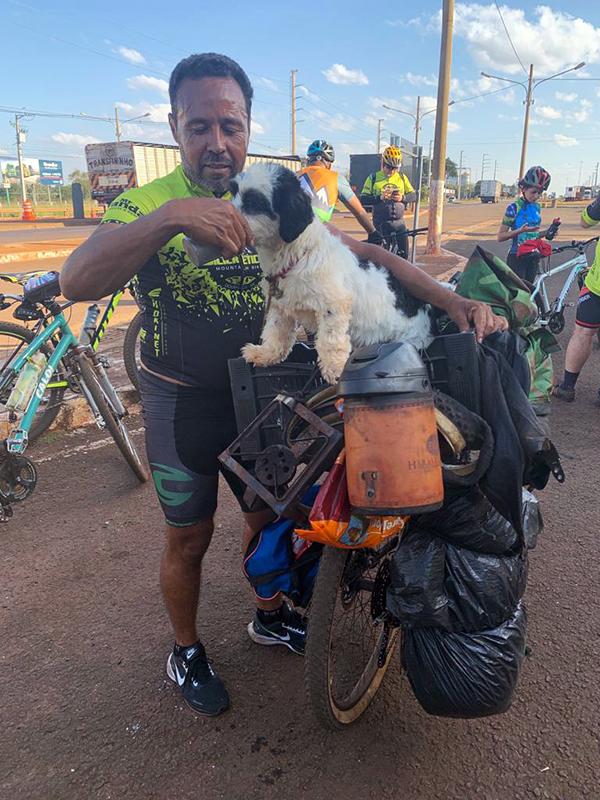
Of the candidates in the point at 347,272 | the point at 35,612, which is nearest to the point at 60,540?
the point at 35,612

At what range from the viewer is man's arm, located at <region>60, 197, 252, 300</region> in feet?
5.16

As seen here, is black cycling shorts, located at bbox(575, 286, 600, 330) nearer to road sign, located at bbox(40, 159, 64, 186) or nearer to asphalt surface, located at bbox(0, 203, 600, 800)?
asphalt surface, located at bbox(0, 203, 600, 800)

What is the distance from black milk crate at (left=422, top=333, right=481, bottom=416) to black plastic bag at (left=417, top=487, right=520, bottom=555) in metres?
0.28

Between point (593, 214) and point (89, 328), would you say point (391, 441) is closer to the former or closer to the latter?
point (89, 328)

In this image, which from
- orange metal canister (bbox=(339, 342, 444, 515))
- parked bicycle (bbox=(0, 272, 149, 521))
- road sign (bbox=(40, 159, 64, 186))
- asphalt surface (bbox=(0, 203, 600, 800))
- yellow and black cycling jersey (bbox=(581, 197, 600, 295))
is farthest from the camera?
road sign (bbox=(40, 159, 64, 186))

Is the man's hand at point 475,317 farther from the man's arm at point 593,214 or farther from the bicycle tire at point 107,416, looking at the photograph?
the man's arm at point 593,214

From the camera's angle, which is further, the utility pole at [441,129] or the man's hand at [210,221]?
the utility pole at [441,129]

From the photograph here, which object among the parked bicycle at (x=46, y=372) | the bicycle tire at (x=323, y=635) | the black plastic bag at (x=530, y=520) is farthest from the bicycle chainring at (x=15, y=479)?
the black plastic bag at (x=530, y=520)

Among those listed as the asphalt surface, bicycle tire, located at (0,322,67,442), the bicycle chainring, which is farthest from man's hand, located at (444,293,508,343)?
bicycle tire, located at (0,322,67,442)

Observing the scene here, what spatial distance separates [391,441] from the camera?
4.50ft

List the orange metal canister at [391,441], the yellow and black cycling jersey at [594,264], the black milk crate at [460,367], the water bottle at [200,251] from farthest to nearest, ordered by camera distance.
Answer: the yellow and black cycling jersey at [594,264] → the black milk crate at [460,367] → the water bottle at [200,251] → the orange metal canister at [391,441]

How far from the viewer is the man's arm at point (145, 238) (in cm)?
157

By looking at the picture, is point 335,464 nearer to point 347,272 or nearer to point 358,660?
point 347,272

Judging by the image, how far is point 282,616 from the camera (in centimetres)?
250
